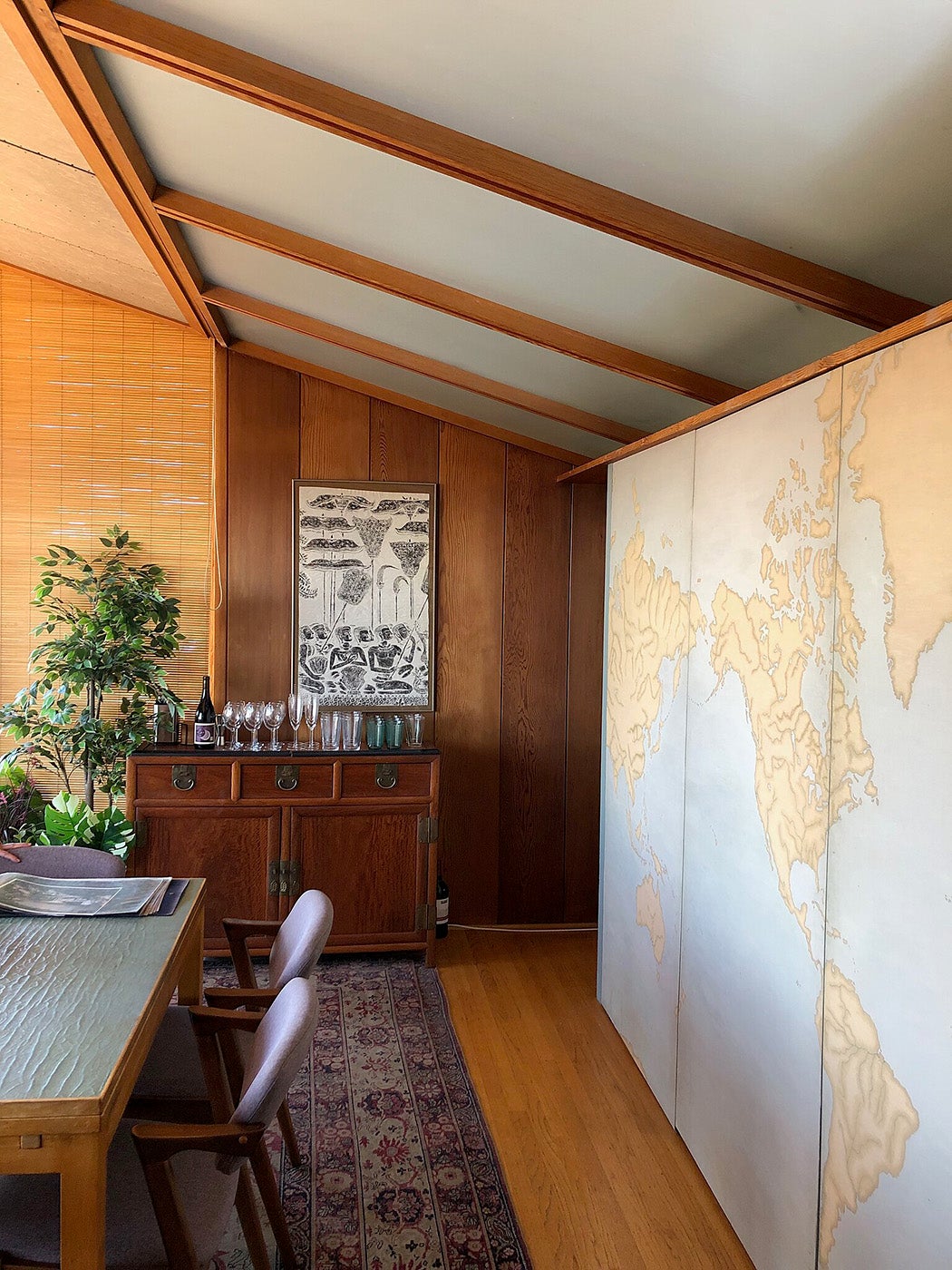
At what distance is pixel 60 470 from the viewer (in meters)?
4.70

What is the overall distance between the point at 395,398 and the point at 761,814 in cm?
305

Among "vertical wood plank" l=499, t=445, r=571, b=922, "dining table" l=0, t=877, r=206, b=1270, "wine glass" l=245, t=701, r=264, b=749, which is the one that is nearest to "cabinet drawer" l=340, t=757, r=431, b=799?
"wine glass" l=245, t=701, r=264, b=749

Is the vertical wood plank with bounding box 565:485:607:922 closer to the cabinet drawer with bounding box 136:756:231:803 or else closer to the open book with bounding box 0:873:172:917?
the cabinet drawer with bounding box 136:756:231:803

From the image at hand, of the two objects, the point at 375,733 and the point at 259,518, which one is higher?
the point at 259,518

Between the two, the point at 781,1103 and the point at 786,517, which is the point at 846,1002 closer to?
the point at 781,1103

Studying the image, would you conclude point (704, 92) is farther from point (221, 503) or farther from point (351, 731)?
point (221, 503)

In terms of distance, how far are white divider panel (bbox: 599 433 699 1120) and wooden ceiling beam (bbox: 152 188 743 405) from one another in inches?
8.9

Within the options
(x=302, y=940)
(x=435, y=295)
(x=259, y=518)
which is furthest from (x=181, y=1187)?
(x=259, y=518)

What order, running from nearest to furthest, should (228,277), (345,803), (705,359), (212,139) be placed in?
(212,139)
(705,359)
(228,277)
(345,803)

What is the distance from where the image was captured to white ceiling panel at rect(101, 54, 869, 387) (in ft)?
7.74

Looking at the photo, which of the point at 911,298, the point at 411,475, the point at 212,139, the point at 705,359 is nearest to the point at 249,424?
the point at 411,475

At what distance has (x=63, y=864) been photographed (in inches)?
117

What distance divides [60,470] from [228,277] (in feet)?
→ 5.18

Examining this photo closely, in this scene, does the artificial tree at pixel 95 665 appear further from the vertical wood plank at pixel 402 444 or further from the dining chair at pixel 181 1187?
the dining chair at pixel 181 1187
